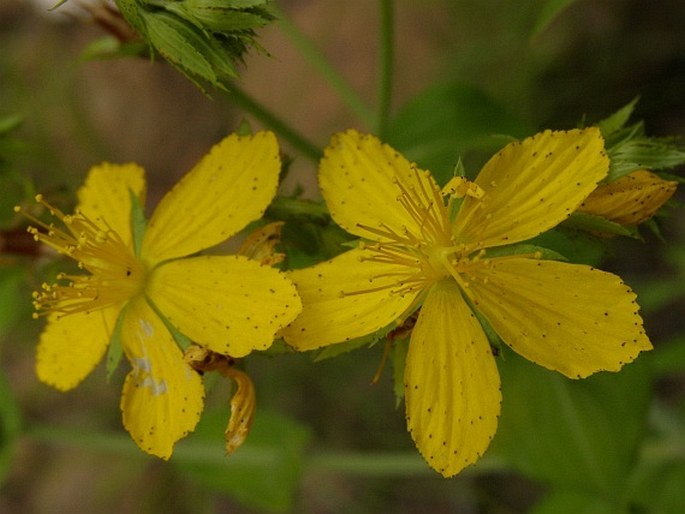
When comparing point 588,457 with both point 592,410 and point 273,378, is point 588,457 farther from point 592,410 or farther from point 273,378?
point 273,378

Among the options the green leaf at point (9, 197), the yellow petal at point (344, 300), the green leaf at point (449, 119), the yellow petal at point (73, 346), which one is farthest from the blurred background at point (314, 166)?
the yellow petal at point (344, 300)

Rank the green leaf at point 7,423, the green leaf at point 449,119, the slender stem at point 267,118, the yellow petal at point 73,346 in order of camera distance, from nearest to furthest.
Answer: the yellow petal at point 73,346
the slender stem at point 267,118
the green leaf at point 449,119
the green leaf at point 7,423

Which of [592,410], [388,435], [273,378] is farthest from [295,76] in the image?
[592,410]

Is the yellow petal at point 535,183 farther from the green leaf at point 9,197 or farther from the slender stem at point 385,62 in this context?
the green leaf at point 9,197

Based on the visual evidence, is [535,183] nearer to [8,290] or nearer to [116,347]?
[116,347]

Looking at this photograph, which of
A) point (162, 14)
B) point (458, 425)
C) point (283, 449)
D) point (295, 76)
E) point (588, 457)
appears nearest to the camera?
point (458, 425)

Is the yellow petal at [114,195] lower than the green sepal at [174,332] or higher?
higher

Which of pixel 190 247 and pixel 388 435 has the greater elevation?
pixel 190 247
